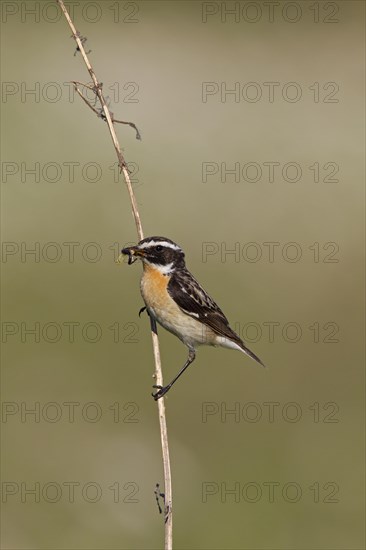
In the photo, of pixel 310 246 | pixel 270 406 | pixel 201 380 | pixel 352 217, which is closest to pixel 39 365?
pixel 201 380

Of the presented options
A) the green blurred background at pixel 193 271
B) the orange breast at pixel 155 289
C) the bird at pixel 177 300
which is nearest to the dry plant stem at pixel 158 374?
the bird at pixel 177 300

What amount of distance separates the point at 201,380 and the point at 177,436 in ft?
3.98

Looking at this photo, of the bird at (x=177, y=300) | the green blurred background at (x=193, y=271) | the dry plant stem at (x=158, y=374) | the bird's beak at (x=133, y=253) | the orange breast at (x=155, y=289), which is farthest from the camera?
the green blurred background at (x=193, y=271)

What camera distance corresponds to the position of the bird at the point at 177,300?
287 inches

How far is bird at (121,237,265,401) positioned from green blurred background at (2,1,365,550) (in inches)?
110

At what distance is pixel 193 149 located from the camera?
1769cm

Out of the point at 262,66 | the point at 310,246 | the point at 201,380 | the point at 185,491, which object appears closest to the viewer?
the point at 185,491

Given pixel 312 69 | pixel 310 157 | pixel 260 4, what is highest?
pixel 260 4

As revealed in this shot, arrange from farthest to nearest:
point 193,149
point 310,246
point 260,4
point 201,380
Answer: point 260,4, point 193,149, point 310,246, point 201,380

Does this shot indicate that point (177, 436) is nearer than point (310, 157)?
Yes

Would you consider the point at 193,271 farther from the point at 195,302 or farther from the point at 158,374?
the point at 158,374

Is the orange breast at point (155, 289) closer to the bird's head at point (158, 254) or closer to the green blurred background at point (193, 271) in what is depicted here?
the bird's head at point (158, 254)

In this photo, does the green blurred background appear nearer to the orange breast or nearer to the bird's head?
the orange breast

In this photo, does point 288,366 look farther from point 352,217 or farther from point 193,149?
point 193,149
